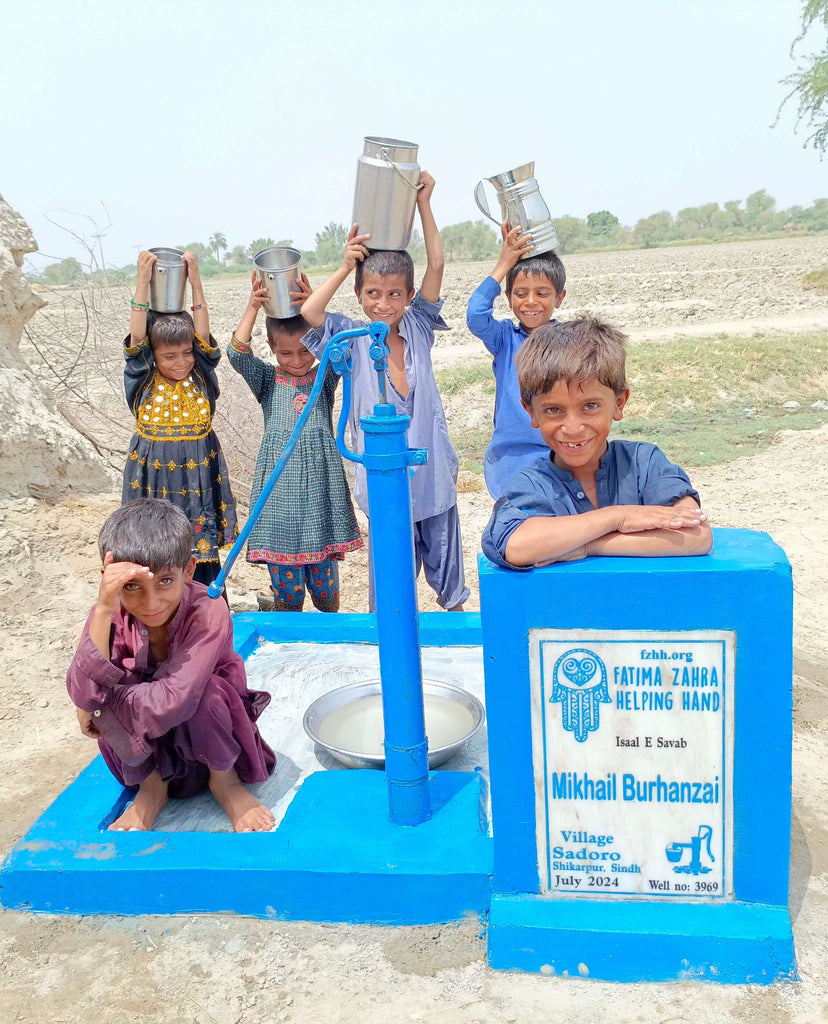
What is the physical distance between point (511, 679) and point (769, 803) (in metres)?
0.58

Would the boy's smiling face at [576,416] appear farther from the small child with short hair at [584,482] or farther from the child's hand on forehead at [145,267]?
the child's hand on forehead at [145,267]

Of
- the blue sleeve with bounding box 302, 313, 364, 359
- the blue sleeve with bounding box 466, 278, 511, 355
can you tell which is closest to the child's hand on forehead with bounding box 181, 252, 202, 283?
the blue sleeve with bounding box 302, 313, 364, 359

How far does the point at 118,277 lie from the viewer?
5.59m

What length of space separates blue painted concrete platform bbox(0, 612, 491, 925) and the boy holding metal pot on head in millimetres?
1106

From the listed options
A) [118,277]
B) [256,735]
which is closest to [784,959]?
[256,735]

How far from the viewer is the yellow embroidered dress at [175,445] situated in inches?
133

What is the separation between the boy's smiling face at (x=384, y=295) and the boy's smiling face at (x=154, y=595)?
1.24 meters

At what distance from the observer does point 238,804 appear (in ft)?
7.95

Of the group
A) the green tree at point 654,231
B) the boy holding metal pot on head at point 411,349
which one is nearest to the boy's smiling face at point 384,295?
the boy holding metal pot on head at point 411,349

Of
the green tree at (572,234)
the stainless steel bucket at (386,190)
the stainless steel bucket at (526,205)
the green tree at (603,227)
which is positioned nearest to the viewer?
the stainless steel bucket at (386,190)

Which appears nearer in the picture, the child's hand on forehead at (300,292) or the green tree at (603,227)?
the child's hand on forehead at (300,292)

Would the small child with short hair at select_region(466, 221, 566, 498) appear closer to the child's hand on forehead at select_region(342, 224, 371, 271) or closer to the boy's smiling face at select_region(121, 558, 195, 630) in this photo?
the child's hand on forehead at select_region(342, 224, 371, 271)

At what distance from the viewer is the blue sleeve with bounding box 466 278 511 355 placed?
3.17 metres

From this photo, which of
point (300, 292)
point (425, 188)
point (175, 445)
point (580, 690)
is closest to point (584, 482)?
point (580, 690)
